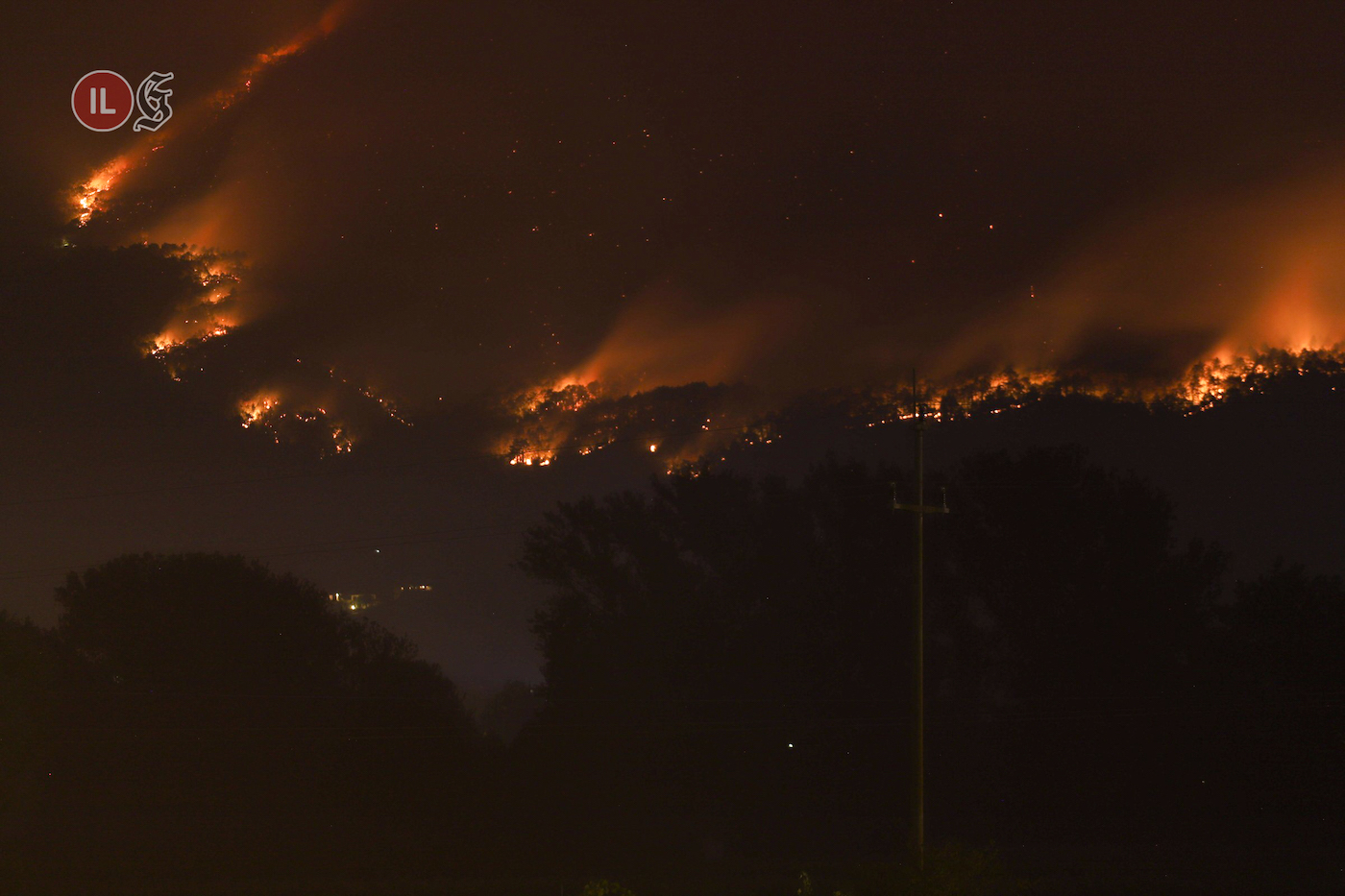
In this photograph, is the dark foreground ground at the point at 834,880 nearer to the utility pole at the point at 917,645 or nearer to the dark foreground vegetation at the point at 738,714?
the dark foreground vegetation at the point at 738,714

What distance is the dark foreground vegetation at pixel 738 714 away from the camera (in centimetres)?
3212

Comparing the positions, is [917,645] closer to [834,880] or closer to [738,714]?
[834,880]

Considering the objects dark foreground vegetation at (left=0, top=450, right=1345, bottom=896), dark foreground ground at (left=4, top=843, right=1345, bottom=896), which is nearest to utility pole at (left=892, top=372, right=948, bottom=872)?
dark foreground ground at (left=4, top=843, right=1345, bottom=896)

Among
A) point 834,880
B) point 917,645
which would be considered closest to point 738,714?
point 834,880

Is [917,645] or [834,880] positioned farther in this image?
[834,880]

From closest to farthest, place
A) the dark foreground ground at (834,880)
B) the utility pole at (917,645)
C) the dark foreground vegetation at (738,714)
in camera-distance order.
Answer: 1. the utility pole at (917,645)
2. the dark foreground ground at (834,880)
3. the dark foreground vegetation at (738,714)

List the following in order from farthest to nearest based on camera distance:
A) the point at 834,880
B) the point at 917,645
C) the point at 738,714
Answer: the point at 738,714, the point at 834,880, the point at 917,645

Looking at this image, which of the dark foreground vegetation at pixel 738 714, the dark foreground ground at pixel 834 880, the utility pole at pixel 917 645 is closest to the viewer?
the utility pole at pixel 917 645

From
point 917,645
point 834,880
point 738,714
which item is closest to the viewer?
point 917,645

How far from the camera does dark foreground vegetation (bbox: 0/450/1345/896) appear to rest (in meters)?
32.1

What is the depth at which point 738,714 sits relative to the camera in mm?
34531

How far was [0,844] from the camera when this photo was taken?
31.3 meters

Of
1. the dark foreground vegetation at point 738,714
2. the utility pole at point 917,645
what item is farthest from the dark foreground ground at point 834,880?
the utility pole at point 917,645

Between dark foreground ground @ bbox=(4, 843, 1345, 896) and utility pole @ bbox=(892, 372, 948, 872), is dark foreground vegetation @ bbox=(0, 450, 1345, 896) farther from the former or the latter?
utility pole @ bbox=(892, 372, 948, 872)
